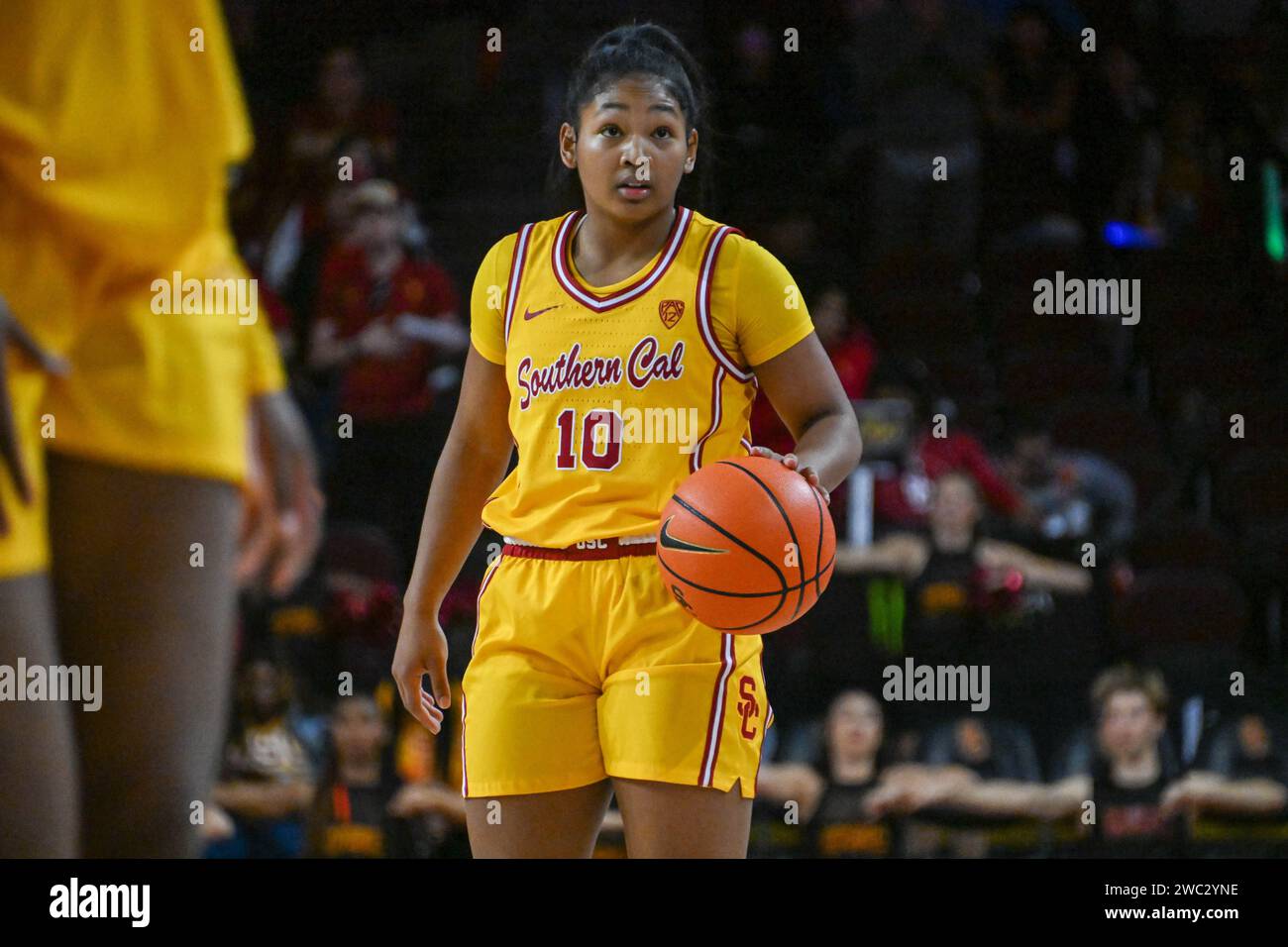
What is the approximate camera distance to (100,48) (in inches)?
132

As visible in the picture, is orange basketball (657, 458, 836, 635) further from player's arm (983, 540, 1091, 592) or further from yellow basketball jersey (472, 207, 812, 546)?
player's arm (983, 540, 1091, 592)

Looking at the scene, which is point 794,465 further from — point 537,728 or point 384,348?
point 384,348

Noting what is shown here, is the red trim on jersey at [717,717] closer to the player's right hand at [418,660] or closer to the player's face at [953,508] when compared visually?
the player's right hand at [418,660]

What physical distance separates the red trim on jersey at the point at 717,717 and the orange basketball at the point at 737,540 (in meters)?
0.06

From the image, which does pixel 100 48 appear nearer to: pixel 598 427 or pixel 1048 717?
pixel 598 427

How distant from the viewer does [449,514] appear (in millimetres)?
2689

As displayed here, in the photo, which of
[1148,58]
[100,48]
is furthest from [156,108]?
[1148,58]

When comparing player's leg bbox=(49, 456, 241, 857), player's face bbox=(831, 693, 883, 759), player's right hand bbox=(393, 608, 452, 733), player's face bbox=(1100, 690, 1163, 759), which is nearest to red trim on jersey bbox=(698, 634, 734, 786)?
player's right hand bbox=(393, 608, 452, 733)

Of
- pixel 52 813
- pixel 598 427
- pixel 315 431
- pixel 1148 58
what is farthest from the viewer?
pixel 1148 58

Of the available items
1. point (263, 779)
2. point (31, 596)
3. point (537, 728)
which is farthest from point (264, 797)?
point (537, 728)

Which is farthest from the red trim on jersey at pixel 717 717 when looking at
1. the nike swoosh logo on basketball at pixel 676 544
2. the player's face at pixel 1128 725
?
the player's face at pixel 1128 725

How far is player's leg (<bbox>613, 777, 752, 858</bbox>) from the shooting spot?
230cm
